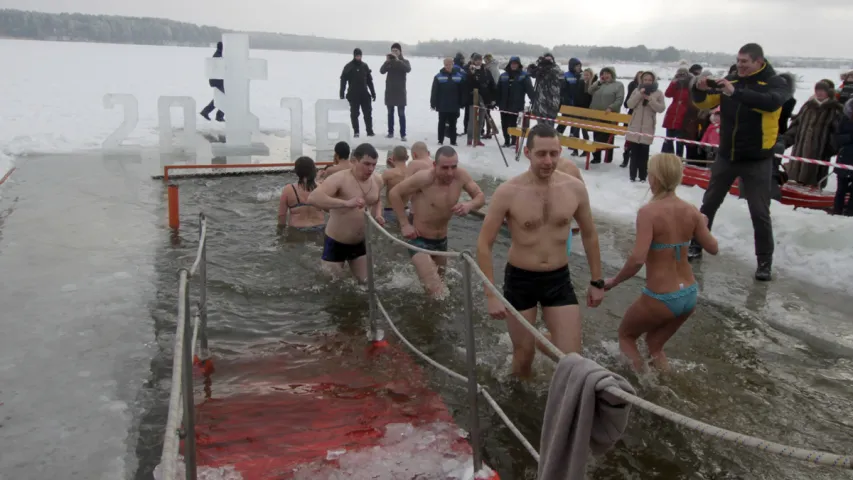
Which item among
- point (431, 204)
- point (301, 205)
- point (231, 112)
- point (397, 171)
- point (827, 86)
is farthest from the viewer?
point (231, 112)

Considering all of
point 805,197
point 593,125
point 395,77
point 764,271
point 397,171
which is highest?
point 395,77

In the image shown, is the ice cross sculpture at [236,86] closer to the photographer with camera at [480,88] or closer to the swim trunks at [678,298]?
the photographer with camera at [480,88]

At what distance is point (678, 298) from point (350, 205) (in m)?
2.89

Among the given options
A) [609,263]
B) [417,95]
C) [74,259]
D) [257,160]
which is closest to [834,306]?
[609,263]

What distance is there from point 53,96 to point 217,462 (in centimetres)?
2197

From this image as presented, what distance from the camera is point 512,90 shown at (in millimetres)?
13773

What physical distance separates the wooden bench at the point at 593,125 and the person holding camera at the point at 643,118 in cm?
24

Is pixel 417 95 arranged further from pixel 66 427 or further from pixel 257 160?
pixel 66 427

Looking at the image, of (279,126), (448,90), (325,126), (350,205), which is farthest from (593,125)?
(279,126)

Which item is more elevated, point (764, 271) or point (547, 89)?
point (547, 89)

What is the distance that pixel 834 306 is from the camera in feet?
19.4

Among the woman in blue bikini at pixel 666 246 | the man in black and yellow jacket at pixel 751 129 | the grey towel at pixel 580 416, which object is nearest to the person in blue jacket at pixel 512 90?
the man in black and yellow jacket at pixel 751 129

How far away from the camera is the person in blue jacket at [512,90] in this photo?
13672 mm

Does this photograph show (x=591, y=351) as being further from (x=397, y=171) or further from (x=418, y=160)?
(x=397, y=171)
